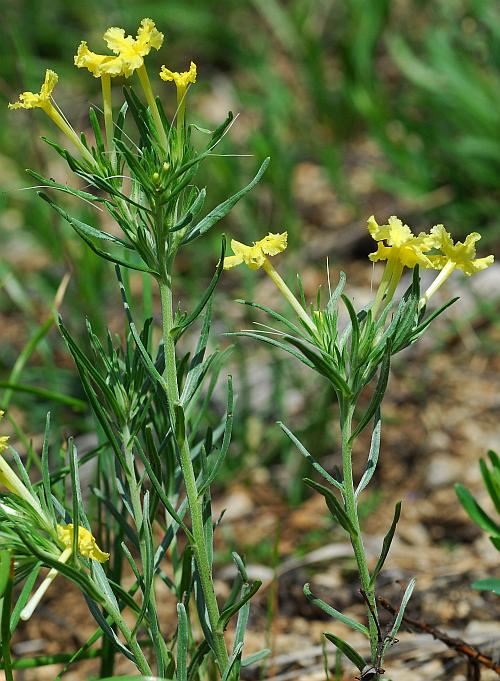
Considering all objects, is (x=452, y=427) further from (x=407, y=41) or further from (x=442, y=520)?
(x=407, y=41)

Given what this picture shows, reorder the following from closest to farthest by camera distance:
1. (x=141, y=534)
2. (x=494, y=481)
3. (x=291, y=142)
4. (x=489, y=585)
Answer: (x=141, y=534), (x=489, y=585), (x=494, y=481), (x=291, y=142)

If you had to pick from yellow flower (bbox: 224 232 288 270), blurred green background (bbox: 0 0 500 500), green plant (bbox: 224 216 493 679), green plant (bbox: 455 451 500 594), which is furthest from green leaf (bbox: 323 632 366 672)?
blurred green background (bbox: 0 0 500 500)

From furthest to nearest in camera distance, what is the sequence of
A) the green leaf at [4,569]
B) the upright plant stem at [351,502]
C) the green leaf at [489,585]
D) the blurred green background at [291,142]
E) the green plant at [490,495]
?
the blurred green background at [291,142]
the green plant at [490,495]
the green leaf at [489,585]
the upright plant stem at [351,502]
the green leaf at [4,569]

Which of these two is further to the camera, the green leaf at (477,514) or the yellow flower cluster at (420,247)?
the green leaf at (477,514)

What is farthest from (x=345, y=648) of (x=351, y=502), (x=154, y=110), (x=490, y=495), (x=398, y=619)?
(x=154, y=110)

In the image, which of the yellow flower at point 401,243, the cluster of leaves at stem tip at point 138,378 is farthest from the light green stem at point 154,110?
the yellow flower at point 401,243

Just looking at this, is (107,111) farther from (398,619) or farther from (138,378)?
(398,619)

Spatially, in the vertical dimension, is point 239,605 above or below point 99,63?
below

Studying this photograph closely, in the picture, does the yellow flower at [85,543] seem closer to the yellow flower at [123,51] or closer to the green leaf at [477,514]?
the yellow flower at [123,51]
